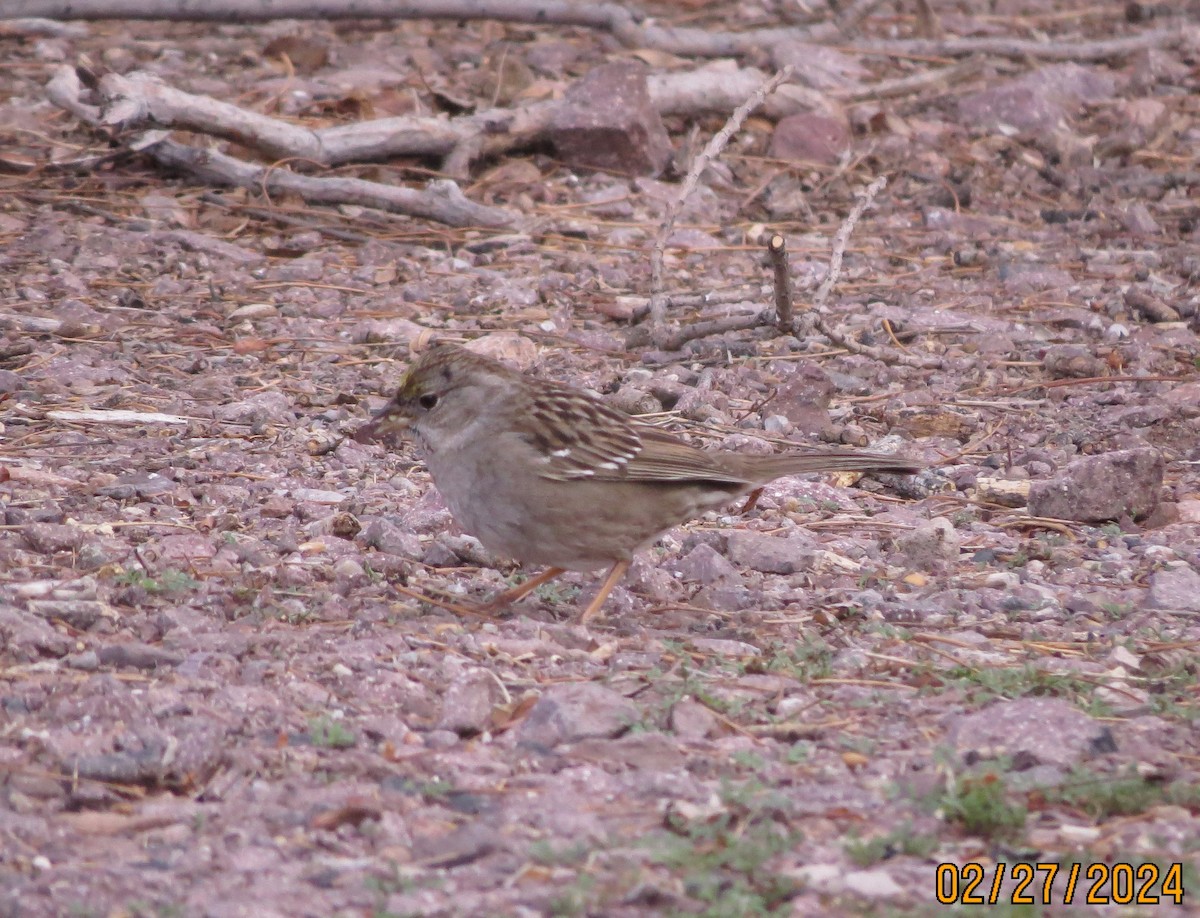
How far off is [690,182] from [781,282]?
2.01 feet

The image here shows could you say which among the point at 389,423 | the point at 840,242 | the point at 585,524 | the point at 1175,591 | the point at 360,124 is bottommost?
the point at 1175,591

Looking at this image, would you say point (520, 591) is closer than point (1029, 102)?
Yes

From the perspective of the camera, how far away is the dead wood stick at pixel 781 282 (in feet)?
22.2

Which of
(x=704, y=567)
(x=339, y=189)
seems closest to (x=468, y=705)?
(x=704, y=567)

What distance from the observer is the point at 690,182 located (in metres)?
7.33

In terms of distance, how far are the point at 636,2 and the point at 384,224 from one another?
461 cm

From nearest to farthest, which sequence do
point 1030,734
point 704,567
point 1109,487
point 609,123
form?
1. point 1030,734
2. point 704,567
3. point 1109,487
4. point 609,123

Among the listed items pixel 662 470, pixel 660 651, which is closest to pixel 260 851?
pixel 660 651

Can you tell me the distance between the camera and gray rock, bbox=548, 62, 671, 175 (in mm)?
9539

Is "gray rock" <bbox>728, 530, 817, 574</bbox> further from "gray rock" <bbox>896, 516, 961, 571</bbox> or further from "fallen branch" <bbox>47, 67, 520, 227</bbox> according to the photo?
"fallen branch" <bbox>47, 67, 520, 227</bbox>

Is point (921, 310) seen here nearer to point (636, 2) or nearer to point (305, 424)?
point (305, 424)

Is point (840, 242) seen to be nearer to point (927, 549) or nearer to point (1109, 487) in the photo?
point (1109, 487)

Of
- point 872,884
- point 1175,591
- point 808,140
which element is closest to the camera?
point 872,884

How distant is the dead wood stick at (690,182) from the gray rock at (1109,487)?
2201 mm
